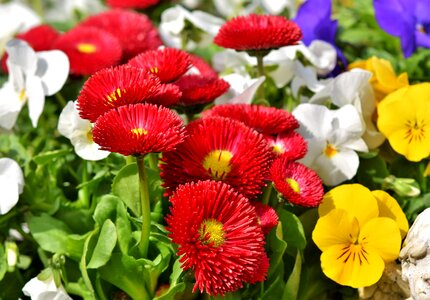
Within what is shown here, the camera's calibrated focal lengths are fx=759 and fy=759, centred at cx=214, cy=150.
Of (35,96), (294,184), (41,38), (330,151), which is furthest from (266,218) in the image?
(41,38)

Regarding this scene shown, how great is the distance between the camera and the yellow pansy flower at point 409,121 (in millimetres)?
1170

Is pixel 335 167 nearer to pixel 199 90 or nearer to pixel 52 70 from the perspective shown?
pixel 199 90

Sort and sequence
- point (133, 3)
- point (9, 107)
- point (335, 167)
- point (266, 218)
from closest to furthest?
point (266, 218), point (335, 167), point (9, 107), point (133, 3)

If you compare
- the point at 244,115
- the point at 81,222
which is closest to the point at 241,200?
the point at 244,115

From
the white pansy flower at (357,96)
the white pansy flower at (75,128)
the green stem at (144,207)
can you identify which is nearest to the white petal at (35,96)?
the white pansy flower at (75,128)

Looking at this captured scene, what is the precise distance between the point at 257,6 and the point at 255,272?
3.09 ft

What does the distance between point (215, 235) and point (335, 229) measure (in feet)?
0.75

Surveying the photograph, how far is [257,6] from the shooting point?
67.7 inches

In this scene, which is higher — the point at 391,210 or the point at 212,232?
the point at 212,232

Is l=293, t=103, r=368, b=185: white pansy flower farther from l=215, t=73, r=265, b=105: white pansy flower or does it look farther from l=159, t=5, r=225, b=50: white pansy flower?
l=159, t=5, r=225, b=50: white pansy flower

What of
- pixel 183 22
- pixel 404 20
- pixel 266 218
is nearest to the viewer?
pixel 266 218

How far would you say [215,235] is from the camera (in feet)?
2.83

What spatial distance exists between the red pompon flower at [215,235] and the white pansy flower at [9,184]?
0.31 metres

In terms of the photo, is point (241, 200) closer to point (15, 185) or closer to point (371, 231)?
point (371, 231)
